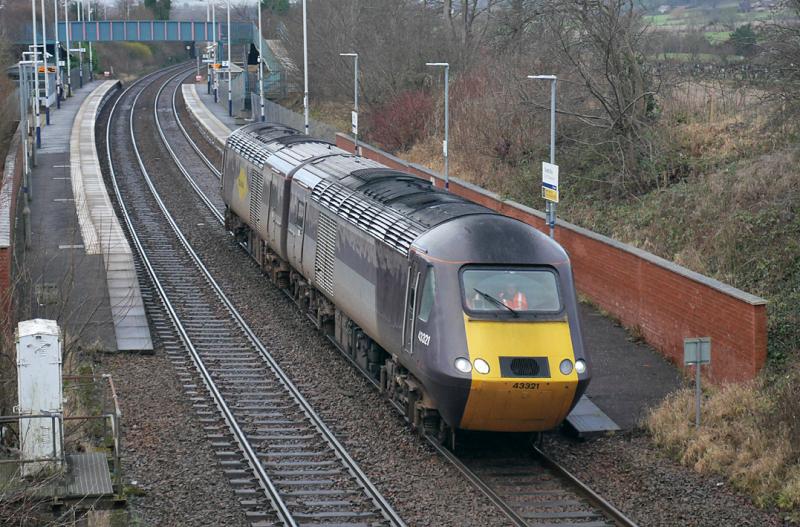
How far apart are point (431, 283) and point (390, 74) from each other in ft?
107

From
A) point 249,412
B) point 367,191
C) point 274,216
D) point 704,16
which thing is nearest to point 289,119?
point 704,16

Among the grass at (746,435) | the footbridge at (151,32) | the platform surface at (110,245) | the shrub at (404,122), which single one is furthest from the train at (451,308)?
the footbridge at (151,32)

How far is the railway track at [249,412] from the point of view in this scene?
1325cm

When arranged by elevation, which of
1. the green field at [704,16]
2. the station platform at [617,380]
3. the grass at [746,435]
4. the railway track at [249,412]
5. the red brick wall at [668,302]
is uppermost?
the green field at [704,16]

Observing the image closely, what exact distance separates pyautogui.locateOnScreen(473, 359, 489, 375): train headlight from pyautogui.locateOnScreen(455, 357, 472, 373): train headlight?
84 mm

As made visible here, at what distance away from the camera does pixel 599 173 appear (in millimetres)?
26953

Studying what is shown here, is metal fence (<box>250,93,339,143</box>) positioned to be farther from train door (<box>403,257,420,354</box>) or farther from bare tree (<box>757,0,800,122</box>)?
train door (<box>403,257,420,354</box>)

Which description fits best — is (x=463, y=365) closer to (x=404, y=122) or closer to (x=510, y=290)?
(x=510, y=290)

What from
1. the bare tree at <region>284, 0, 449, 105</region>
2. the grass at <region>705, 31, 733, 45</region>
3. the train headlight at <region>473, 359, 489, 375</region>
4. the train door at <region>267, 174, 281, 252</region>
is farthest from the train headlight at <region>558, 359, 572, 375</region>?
the bare tree at <region>284, 0, 449, 105</region>

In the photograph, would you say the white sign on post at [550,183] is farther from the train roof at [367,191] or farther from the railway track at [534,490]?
the railway track at [534,490]

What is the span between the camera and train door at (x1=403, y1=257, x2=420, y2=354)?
49.0 feet

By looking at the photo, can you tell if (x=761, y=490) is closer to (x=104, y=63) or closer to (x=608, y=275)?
(x=608, y=275)

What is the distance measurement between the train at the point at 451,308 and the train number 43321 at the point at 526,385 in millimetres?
17

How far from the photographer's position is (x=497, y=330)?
14000 millimetres
